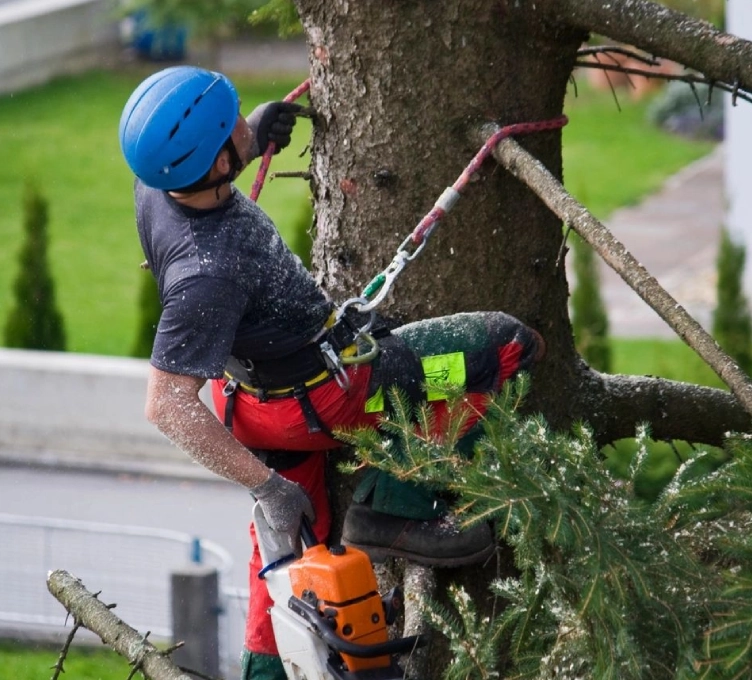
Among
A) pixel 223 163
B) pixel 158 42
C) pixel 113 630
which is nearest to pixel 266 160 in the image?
pixel 223 163

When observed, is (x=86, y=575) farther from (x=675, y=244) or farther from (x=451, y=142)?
(x=675, y=244)

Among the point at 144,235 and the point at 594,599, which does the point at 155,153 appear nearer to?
the point at 144,235

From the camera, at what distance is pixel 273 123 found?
3490 millimetres

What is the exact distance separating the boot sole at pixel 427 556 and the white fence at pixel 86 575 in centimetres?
393

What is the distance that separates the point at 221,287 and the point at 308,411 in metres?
0.42

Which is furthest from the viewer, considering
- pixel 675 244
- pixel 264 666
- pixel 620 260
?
pixel 675 244

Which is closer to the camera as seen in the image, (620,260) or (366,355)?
(620,260)

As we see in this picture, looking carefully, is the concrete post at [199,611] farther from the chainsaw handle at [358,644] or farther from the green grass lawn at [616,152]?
the green grass lawn at [616,152]

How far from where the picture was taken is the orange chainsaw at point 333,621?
286 centimetres

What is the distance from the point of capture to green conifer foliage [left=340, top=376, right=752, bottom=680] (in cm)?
213

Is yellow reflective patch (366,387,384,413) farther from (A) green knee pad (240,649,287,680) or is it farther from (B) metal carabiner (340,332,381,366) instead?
(A) green knee pad (240,649,287,680)

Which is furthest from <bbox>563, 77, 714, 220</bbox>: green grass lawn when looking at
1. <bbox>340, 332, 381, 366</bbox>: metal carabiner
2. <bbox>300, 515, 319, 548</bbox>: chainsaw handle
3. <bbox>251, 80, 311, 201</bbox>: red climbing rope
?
<bbox>300, 515, 319, 548</bbox>: chainsaw handle

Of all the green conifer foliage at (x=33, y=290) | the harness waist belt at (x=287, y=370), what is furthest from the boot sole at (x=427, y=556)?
the green conifer foliage at (x=33, y=290)

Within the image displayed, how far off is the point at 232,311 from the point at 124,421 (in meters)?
7.26
